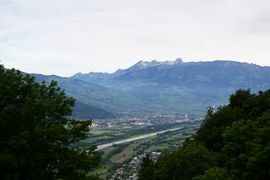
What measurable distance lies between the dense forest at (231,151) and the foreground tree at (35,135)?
10887 millimetres

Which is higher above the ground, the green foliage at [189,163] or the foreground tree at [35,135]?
the foreground tree at [35,135]

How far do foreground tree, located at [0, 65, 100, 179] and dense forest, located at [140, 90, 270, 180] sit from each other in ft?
35.7

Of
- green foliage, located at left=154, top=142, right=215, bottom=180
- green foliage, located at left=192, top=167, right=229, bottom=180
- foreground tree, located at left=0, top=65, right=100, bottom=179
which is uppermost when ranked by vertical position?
foreground tree, located at left=0, top=65, right=100, bottom=179

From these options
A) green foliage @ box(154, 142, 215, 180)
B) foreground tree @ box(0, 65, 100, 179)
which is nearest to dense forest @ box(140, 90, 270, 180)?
green foliage @ box(154, 142, 215, 180)

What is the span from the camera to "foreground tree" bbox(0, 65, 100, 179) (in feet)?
76.7

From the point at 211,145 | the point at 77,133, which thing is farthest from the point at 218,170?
the point at 211,145

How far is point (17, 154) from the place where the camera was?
23.6 m

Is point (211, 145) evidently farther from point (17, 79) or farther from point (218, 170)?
point (17, 79)

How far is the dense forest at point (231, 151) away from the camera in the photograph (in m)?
30.4

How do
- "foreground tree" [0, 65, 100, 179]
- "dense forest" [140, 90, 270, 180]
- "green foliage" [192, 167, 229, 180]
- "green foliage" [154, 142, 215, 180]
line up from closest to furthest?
1. "foreground tree" [0, 65, 100, 179]
2. "dense forest" [140, 90, 270, 180]
3. "green foliage" [192, 167, 229, 180]
4. "green foliage" [154, 142, 215, 180]

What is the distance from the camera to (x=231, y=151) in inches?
1516

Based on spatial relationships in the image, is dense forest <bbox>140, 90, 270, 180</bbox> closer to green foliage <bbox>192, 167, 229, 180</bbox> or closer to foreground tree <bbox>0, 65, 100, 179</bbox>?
green foliage <bbox>192, 167, 229, 180</bbox>

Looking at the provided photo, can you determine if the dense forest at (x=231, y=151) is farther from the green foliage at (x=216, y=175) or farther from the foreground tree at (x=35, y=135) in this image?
the foreground tree at (x=35, y=135)

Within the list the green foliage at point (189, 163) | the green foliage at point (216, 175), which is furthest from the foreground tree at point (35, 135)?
the green foliage at point (189, 163)
